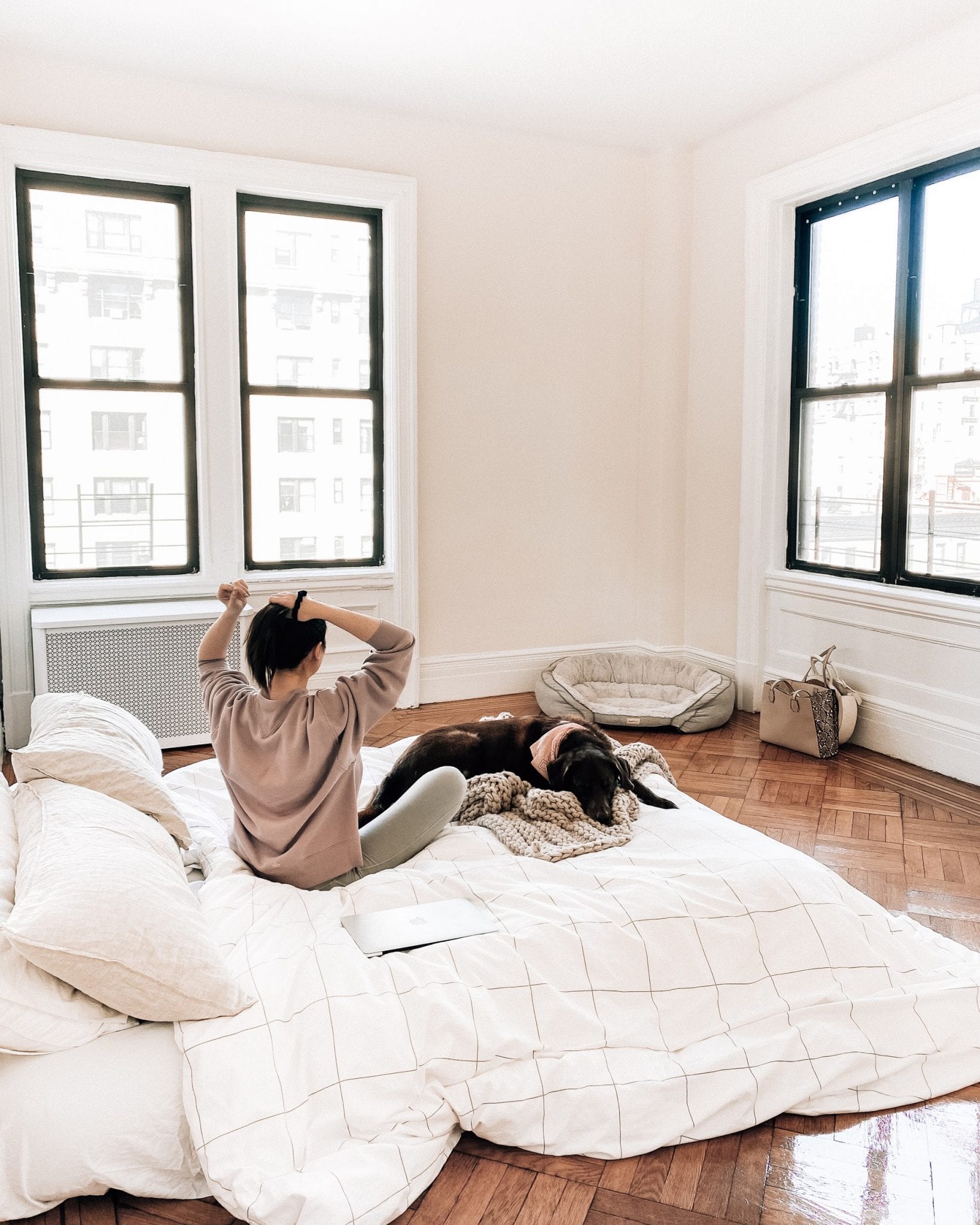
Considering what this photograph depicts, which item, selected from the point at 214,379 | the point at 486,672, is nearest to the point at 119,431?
the point at 214,379

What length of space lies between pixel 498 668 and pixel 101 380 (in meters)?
2.43

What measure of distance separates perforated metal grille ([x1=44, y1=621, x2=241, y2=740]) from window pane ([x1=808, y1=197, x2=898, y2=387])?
10.1 feet

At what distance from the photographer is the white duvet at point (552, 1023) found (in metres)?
1.65

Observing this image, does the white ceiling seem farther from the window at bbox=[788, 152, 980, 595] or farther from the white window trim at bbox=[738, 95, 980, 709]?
the window at bbox=[788, 152, 980, 595]

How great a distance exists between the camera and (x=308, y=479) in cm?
506

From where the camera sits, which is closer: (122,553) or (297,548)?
(122,553)

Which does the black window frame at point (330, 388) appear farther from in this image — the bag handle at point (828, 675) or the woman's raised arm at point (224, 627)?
the woman's raised arm at point (224, 627)

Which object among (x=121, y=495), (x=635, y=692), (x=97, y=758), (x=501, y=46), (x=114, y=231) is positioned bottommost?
(x=635, y=692)

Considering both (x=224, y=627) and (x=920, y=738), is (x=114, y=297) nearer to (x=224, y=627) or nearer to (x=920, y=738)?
(x=224, y=627)

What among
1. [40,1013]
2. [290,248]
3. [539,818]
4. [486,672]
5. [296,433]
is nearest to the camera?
[40,1013]

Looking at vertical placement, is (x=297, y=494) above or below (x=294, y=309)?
below

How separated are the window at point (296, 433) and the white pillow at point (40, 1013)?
3.49 meters

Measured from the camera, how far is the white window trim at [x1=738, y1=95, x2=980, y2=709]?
4594 mm

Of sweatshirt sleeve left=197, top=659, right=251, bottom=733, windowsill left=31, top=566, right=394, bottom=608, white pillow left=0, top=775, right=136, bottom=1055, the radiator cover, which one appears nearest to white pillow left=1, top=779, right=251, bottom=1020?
white pillow left=0, top=775, right=136, bottom=1055
